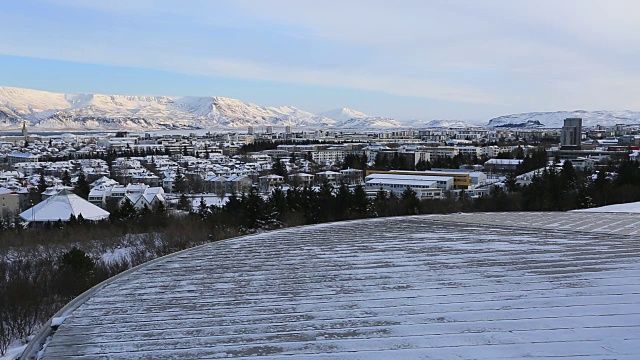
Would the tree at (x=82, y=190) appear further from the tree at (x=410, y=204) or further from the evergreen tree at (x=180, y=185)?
the tree at (x=410, y=204)

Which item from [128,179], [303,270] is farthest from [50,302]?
[128,179]

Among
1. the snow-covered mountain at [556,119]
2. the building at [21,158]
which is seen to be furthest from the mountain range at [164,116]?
the building at [21,158]

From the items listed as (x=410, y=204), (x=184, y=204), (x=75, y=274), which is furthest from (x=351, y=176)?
(x=75, y=274)

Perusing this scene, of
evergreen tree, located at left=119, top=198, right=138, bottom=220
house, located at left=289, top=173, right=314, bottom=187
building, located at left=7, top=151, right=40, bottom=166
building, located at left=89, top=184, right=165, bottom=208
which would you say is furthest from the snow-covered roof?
building, located at left=7, top=151, right=40, bottom=166

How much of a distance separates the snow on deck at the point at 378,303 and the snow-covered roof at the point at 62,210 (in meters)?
11.4

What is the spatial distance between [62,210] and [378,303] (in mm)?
13561

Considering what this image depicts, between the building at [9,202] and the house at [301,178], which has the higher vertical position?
the house at [301,178]

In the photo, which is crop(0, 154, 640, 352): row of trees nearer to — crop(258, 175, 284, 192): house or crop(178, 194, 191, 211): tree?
crop(178, 194, 191, 211): tree

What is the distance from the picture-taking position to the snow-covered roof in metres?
13.6

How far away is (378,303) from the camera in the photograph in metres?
2.36

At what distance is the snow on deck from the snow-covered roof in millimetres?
11425

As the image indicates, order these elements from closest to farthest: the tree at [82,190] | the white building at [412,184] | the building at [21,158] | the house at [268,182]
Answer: the white building at [412,184] < the tree at [82,190] < the house at [268,182] < the building at [21,158]

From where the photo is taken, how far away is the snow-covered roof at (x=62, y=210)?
44.5 feet

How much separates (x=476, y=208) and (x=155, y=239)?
7.87 m
